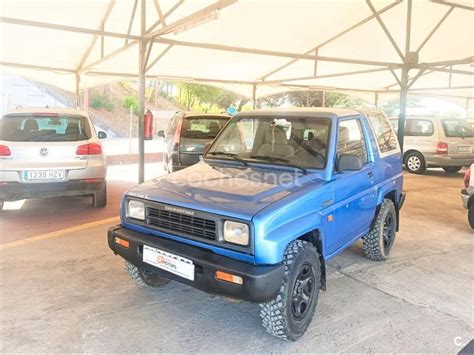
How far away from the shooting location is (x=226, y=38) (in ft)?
29.3

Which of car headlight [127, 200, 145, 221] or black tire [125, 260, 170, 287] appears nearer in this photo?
car headlight [127, 200, 145, 221]

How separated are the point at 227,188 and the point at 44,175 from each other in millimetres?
3498

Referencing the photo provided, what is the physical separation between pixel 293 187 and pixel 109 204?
443 centimetres

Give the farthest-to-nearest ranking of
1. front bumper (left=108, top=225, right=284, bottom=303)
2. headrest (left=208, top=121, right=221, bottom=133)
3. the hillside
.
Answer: the hillside < headrest (left=208, top=121, right=221, bottom=133) < front bumper (left=108, top=225, right=284, bottom=303)

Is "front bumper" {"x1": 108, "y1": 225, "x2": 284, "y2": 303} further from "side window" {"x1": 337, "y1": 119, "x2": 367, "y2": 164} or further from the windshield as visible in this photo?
"side window" {"x1": 337, "y1": 119, "x2": 367, "y2": 164}

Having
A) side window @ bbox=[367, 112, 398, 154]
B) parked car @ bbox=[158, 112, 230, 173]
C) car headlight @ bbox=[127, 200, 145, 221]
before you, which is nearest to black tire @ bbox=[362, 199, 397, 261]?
side window @ bbox=[367, 112, 398, 154]

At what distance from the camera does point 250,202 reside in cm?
261

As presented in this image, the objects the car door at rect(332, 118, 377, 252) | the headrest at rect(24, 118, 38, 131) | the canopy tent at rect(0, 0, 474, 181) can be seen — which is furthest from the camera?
the canopy tent at rect(0, 0, 474, 181)

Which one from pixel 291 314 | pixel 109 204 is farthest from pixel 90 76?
pixel 291 314

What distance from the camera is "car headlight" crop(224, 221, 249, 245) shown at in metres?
2.47

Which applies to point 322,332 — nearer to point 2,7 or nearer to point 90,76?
point 2,7

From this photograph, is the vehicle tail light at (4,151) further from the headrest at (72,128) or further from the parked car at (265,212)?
the parked car at (265,212)

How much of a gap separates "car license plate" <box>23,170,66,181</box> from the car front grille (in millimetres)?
3034

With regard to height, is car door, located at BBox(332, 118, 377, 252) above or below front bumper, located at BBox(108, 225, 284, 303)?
above
